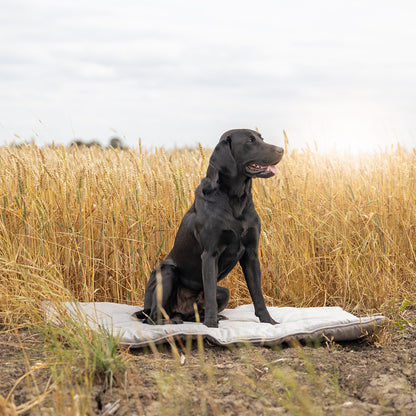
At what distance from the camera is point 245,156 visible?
3.07 meters

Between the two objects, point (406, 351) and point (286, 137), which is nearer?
point (406, 351)

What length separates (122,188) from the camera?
4.30m

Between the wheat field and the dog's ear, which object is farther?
the wheat field

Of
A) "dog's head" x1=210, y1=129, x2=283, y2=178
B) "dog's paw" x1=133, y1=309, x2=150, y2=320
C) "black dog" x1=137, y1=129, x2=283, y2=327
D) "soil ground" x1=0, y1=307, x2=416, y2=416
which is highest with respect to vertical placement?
"dog's head" x1=210, y1=129, x2=283, y2=178

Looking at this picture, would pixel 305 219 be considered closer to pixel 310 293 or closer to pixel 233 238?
pixel 310 293

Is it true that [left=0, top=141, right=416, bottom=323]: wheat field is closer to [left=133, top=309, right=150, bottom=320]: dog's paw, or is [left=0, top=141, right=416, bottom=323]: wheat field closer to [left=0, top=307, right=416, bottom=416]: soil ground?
[left=133, top=309, right=150, bottom=320]: dog's paw

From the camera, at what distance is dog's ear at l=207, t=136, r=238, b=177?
3057mm

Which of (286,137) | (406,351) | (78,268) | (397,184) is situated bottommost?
(406,351)

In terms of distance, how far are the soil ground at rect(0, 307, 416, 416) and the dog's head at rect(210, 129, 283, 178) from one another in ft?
3.31

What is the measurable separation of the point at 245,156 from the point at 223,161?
0.13 m

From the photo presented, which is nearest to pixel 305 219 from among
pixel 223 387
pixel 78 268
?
pixel 78 268

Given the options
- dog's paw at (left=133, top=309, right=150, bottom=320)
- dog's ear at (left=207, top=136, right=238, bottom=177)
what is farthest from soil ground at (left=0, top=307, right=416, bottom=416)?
dog's ear at (left=207, top=136, right=238, bottom=177)

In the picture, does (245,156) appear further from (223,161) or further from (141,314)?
(141,314)

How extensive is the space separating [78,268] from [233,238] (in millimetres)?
1514
